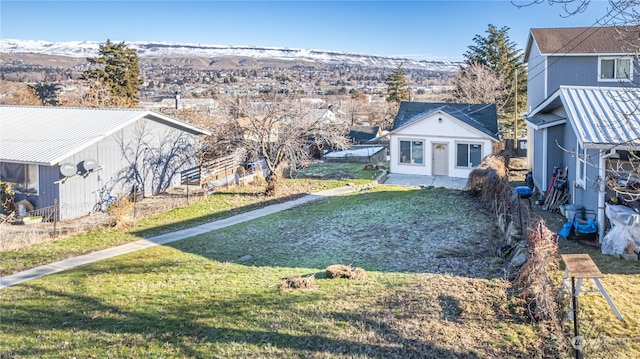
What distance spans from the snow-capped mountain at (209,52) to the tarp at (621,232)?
4292 cm

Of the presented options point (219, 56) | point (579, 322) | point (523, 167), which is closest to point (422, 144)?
point (523, 167)

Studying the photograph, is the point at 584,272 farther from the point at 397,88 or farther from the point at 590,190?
the point at 397,88

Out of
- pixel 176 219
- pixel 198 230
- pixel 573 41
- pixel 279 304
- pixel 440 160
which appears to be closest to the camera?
pixel 279 304

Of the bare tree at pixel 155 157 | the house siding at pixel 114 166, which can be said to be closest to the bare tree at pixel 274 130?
the bare tree at pixel 155 157

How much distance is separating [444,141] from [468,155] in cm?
140

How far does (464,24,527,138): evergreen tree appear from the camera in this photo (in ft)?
152

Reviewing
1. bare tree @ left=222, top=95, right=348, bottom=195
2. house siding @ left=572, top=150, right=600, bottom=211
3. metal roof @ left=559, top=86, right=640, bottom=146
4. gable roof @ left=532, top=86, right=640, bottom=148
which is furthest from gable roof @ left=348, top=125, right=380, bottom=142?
house siding @ left=572, top=150, right=600, bottom=211

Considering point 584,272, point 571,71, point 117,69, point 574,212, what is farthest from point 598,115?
point 117,69

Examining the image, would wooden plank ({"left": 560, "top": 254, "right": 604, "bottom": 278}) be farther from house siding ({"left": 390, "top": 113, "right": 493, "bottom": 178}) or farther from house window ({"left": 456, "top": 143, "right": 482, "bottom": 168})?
house window ({"left": 456, "top": 143, "right": 482, "bottom": 168})

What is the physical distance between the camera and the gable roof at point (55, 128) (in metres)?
18.1

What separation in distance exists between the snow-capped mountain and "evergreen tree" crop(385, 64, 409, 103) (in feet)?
20.4

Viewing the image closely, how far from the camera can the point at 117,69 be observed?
4725 centimetres

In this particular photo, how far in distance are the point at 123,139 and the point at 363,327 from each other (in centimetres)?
1633

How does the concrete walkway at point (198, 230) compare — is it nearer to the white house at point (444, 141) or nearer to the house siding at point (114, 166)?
the white house at point (444, 141)
